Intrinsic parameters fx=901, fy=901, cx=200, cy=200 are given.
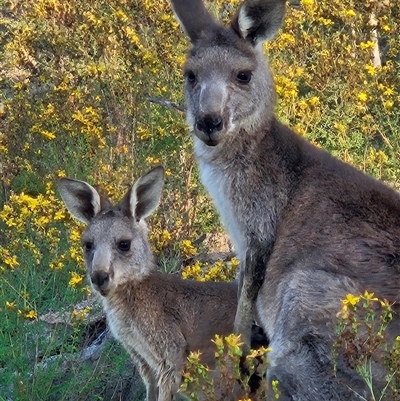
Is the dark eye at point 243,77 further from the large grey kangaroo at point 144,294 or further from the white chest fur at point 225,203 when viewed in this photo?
the large grey kangaroo at point 144,294

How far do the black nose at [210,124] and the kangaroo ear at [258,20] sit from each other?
623mm

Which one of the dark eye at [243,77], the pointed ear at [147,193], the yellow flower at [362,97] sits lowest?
the pointed ear at [147,193]

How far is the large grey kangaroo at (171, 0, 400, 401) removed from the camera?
4.12 meters

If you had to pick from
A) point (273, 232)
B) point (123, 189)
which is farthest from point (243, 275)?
point (123, 189)

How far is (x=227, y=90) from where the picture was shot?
470cm

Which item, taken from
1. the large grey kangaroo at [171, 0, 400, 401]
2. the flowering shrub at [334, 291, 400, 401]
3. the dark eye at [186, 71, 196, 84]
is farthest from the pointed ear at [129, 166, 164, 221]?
the flowering shrub at [334, 291, 400, 401]

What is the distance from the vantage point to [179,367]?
497cm

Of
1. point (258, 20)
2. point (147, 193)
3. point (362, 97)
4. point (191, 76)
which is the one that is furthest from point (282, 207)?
point (362, 97)

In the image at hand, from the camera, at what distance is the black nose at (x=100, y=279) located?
5.17 meters

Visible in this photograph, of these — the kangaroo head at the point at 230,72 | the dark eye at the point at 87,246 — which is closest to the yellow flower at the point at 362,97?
the kangaroo head at the point at 230,72

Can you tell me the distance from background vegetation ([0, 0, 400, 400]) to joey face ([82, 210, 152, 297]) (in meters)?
0.64

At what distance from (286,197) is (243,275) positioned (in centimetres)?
46

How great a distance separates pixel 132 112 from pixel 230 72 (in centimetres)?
332

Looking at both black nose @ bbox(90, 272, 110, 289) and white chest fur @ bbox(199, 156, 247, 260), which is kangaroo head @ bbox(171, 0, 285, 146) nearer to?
white chest fur @ bbox(199, 156, 247, 260)
